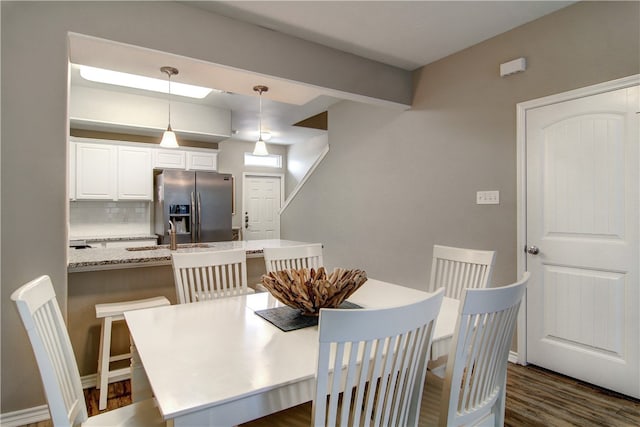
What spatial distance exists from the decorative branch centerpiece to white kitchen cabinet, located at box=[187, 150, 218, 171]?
431 centimetres

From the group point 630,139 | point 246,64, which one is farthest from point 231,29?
point 630,139

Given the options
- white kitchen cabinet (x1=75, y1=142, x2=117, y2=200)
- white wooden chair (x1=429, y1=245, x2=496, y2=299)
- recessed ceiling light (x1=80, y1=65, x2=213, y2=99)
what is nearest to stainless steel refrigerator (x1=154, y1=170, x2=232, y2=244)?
white kitchen cabinet (x1=75, y1=142, x2=117, y2=200)

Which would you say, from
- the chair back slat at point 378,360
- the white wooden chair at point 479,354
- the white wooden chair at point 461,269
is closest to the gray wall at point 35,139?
the chair back slat at point 378,360

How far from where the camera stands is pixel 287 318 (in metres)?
1.50

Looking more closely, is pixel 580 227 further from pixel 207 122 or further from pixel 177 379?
pixel 207 122

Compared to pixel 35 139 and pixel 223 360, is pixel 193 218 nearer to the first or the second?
pixel 35 139

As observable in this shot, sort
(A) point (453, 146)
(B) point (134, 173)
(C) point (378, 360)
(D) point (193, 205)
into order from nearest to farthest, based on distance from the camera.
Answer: (C) point (378, 360) < (A) point (453, 146) < (B) point (134, 173) < (D) point (193, 205)

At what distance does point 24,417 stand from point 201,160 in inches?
157

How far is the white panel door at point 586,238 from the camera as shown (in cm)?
221

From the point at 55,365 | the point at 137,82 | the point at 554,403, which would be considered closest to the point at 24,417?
the point at 55,365

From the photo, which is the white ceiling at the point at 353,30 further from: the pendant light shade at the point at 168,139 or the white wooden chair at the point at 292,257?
the white wooden chair at the point at 292,257

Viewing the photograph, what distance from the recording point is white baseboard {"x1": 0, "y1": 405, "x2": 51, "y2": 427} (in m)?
1.92

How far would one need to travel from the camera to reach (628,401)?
217 centimetres

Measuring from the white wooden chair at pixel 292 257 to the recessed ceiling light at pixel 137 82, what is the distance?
7.61ft
